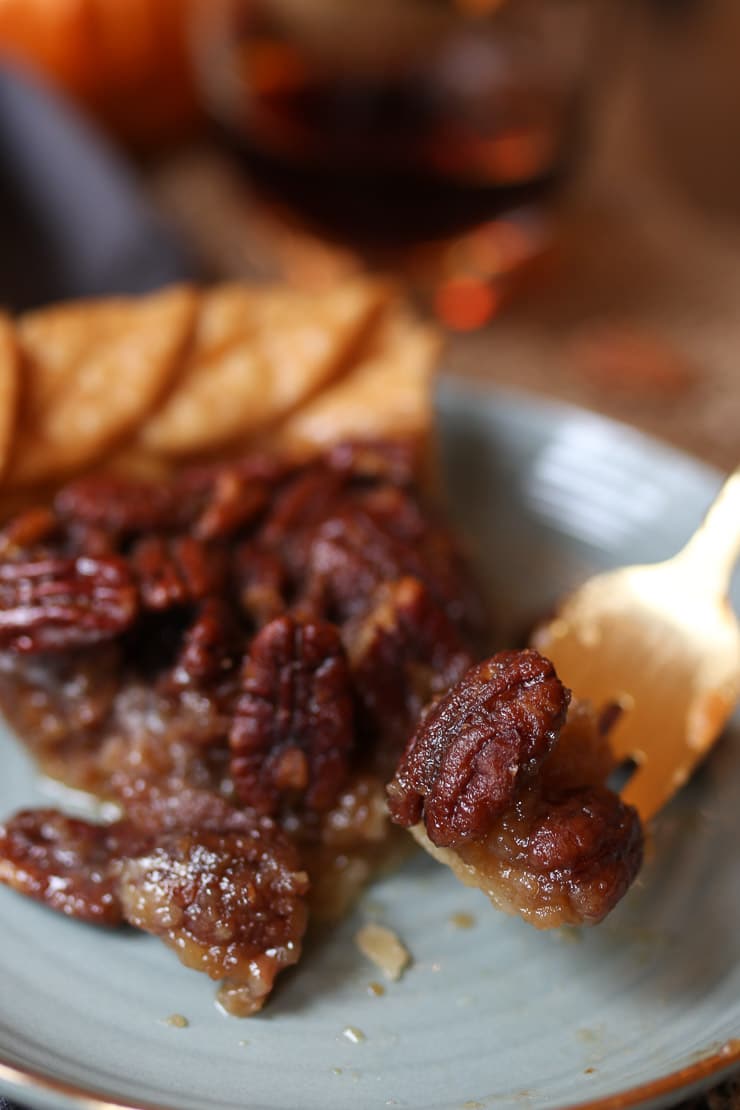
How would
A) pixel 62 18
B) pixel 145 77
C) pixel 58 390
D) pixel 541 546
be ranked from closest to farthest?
1. pixel 58 390
2. pixel 541 546
3. pixel 62 18
4. pixel 145 77

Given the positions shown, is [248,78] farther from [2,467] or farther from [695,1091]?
[695,1091]

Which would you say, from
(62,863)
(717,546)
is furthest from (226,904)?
(717,546)

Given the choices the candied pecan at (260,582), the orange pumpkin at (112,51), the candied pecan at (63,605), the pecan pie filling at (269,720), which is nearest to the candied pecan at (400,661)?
the pecan pie filling at (269,720)

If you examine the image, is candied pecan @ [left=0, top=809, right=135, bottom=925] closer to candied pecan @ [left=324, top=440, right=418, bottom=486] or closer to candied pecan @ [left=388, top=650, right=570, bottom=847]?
candied pecan @ [left=388, top=650, right=570, bottom=847]

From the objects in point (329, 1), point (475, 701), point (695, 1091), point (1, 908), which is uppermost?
point (329, 1)

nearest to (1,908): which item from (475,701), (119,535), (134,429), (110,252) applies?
(119,535)

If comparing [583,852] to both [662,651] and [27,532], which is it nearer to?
[662,651]
